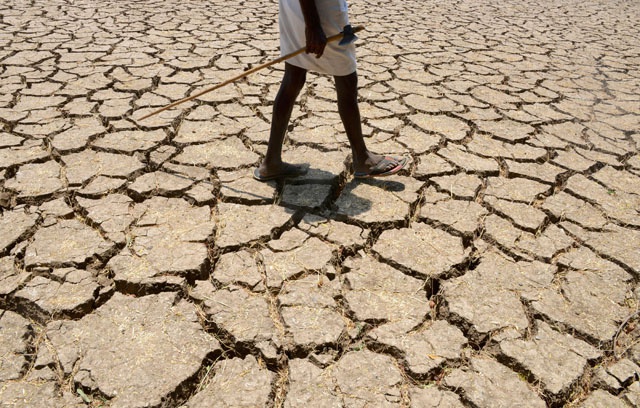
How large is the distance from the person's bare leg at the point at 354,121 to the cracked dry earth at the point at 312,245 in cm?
10

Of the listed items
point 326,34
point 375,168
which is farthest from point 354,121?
point 326,34

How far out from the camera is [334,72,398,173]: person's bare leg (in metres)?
2.08

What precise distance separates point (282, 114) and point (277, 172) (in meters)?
0.27

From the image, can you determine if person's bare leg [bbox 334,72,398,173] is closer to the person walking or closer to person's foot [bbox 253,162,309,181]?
the person walking

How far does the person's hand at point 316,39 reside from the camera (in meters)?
1.85

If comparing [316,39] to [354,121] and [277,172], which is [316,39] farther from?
[277,172]

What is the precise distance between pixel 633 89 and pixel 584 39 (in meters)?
1.69

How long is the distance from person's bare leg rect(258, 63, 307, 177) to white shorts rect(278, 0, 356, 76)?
58mm

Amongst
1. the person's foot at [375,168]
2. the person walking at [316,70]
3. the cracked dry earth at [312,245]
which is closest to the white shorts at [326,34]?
the person walking at [316,70]

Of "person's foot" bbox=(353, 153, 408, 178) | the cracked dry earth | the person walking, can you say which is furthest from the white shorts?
the cracked dry earth

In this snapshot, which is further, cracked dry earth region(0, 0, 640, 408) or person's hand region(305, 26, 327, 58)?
person's hand region(305, 26, 327, 58)

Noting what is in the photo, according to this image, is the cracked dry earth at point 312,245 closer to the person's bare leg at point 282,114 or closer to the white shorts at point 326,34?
the person's bare leg at point 282,114

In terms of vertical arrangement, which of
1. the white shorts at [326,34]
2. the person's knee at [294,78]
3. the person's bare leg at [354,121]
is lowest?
the person's bare leg at [354,121]

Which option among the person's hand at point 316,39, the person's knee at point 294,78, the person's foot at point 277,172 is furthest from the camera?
the person's foot at point 277,172
